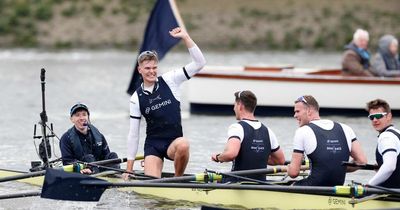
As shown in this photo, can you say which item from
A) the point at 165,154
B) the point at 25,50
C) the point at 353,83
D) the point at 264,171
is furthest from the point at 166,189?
the point at 25,50

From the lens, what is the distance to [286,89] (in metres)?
25.0

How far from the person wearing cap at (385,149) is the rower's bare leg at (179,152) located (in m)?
2.48

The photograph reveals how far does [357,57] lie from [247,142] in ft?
35.9

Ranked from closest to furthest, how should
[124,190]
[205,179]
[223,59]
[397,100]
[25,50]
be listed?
[205,179] → [124,190] → [397,100] → [223,59] → [25,50]

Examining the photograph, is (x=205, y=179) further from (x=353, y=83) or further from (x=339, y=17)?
(x=339, y=17)

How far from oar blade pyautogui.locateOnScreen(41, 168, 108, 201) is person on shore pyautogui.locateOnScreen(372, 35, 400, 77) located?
38.8 feet

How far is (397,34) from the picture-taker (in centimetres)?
5125

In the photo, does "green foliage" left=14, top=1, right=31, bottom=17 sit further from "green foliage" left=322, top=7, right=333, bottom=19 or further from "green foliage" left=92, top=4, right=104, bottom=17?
"green foliage" left=322, top=7, right=333, bottom=19

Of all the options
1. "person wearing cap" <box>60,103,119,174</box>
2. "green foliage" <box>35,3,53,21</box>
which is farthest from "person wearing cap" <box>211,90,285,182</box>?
"green foliage" <box>35,3,53,21</box>

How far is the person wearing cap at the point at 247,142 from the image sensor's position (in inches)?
530

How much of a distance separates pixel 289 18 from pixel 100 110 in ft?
95.7

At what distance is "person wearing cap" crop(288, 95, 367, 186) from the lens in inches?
508

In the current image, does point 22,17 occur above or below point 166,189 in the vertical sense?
above

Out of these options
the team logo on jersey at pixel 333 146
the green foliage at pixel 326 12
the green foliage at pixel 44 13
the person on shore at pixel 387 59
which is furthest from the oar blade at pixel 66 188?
the green foliage at pixel 326 12
